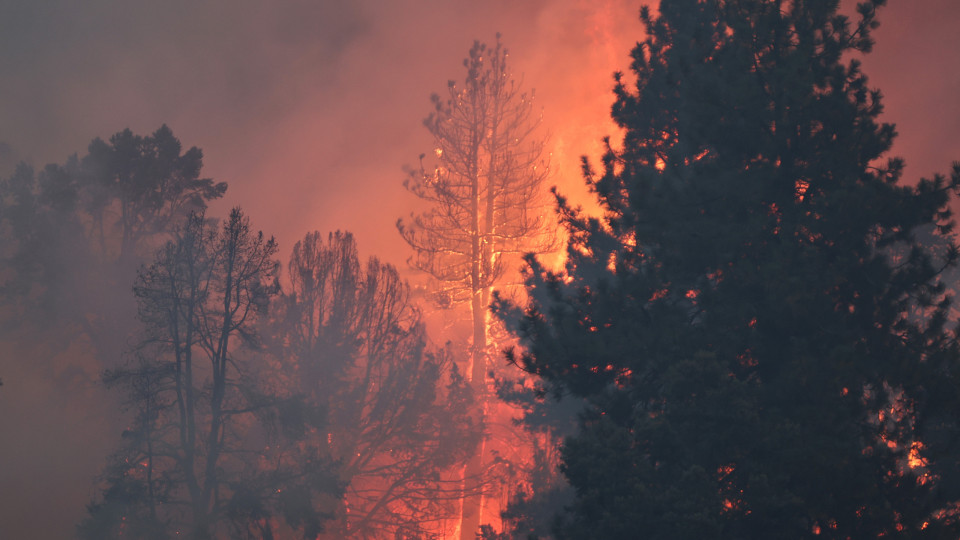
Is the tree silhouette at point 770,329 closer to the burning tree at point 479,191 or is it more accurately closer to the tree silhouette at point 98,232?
the burning tree at point 479,191

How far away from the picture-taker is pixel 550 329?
11.1 metres

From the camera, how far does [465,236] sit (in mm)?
26547

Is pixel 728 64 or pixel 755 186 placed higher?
pixel 728 64

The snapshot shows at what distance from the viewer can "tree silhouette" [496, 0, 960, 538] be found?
8352 mm

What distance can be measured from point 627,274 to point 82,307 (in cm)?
2391

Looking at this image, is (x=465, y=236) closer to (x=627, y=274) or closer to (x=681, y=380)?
(x=627, y=274)

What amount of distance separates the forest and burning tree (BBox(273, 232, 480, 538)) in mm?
95

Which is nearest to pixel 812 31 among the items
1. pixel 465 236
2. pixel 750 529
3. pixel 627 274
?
pixel 627 274

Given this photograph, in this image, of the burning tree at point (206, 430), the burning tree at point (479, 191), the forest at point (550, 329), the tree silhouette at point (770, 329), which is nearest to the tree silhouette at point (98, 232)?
the forest at point (550, 329)

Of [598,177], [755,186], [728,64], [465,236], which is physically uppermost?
[465,236]

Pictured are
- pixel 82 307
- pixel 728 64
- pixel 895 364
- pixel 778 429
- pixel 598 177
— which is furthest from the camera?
pixel 82 307

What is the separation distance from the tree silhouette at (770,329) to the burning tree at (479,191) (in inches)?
571

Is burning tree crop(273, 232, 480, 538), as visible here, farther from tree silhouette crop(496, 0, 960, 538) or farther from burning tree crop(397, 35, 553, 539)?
tree silhouette crop(496, 0, 960, 538)

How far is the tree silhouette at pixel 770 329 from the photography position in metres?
8.35
